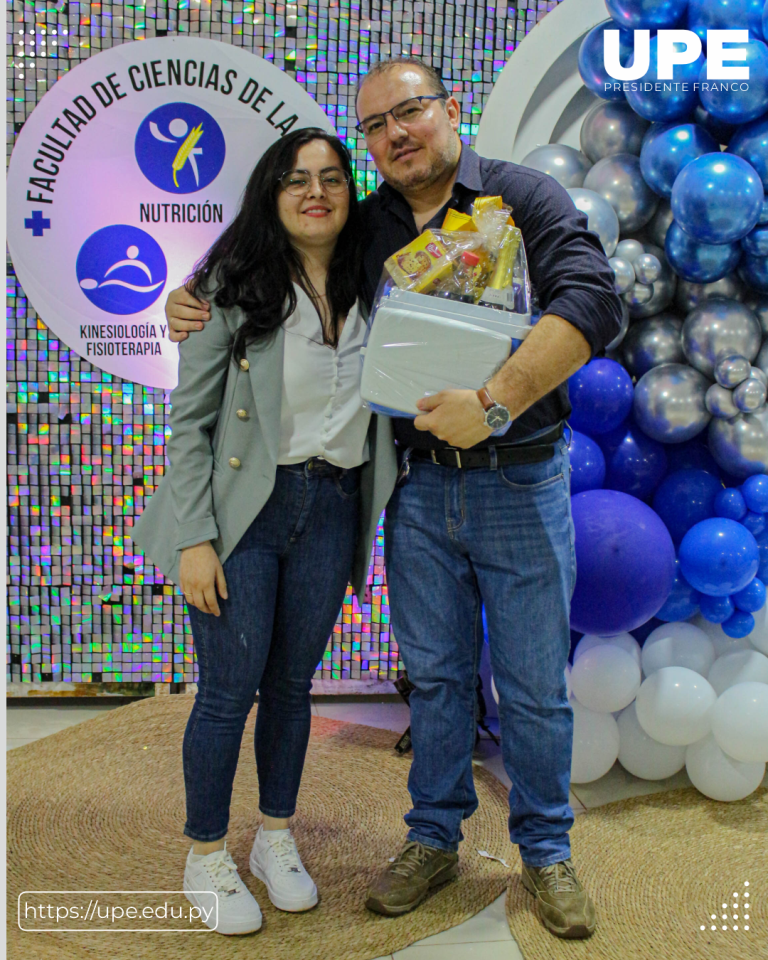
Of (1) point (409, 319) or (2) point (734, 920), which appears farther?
(2) point (734, 920)

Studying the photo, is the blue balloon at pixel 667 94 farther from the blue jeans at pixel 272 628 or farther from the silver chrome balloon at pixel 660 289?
the blue jeans at pixel 272 628

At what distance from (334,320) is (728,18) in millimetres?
1230

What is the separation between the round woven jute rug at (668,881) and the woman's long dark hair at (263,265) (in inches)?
52.4

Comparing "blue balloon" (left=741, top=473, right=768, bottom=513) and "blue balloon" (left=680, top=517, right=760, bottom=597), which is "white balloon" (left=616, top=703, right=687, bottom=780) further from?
"blue balloon" (left=741, top=473, right=768, bottom=513)

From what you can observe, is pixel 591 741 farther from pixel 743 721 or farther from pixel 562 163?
pixel 562 163

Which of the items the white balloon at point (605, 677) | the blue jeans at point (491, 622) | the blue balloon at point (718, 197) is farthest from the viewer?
the white balloon at point (605, 677)

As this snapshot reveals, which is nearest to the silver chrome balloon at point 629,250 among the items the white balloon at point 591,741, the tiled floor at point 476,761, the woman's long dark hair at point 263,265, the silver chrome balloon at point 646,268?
the silver chrome balloon at point 646,268

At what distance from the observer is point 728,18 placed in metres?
2.09

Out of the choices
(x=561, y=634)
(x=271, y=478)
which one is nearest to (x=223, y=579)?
(x=271, y=478)

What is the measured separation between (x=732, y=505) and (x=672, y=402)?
0.31 m

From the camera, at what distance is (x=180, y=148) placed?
2.84 m

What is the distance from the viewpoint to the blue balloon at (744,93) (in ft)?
6.77

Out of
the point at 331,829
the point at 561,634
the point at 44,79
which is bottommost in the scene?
the point at 331,829

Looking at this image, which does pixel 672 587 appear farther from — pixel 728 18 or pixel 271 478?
pixel 728 18
